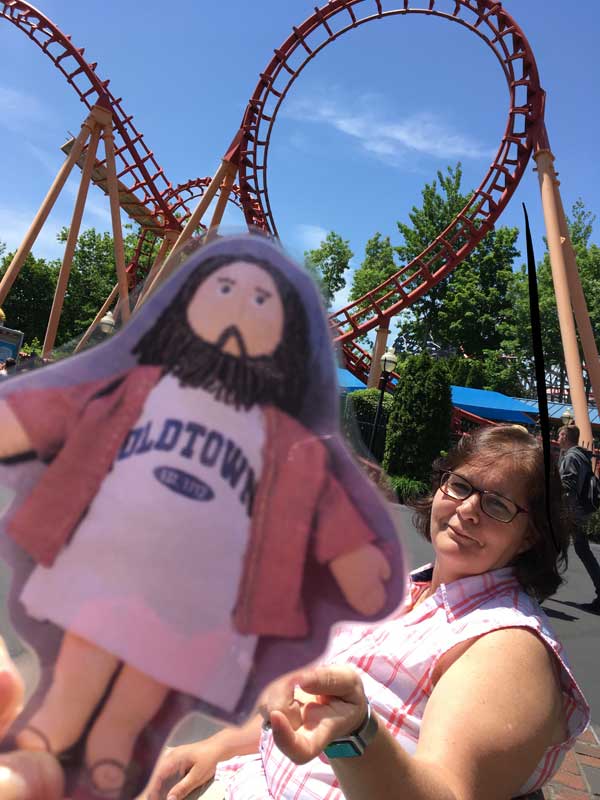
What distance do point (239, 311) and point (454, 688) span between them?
762 millimetres

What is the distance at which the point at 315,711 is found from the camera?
703 mm

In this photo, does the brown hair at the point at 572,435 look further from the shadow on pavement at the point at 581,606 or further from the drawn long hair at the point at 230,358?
the drawn long hair at the point at 230,358

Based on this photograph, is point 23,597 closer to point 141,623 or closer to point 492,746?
point 141,623

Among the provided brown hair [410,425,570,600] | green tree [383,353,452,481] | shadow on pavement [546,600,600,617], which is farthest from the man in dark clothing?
brown hair [410,425,570,600]

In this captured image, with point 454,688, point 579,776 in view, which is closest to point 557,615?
point 579,776

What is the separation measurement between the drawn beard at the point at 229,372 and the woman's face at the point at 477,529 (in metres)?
0.72

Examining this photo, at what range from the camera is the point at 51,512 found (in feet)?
1.86

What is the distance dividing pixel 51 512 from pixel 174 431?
0.14m

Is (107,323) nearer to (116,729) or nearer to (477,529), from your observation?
(116,729)

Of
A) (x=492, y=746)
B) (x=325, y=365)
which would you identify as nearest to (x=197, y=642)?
(x=325, y=365)

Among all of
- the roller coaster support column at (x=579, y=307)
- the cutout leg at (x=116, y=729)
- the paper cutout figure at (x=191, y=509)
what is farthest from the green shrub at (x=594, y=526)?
the cutout leg at (x=116, y=729)

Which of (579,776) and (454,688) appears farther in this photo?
(579,776)

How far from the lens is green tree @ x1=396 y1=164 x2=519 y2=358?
22422mm

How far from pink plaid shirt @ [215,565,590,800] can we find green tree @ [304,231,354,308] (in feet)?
2.00
